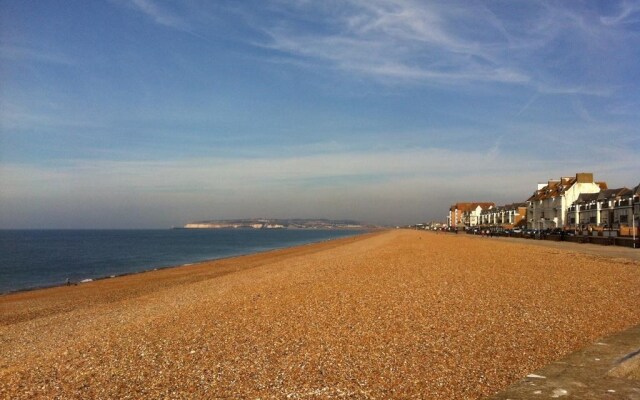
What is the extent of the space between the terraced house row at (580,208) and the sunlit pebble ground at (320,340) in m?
44.8

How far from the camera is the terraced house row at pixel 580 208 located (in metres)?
65.1

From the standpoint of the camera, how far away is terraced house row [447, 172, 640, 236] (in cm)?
6512

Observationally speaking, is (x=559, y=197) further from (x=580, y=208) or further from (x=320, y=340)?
(x=320, y=340)

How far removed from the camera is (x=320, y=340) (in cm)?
877

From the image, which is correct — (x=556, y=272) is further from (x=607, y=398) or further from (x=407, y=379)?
(x=607, y=398)

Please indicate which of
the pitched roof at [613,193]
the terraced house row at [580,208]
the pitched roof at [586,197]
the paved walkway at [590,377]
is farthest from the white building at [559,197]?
the paved walkway at [590,377]

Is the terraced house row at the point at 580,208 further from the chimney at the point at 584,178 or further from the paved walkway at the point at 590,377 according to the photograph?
the paved walkway at the point at 590,377

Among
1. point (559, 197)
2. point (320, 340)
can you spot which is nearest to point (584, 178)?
point (559, 197)

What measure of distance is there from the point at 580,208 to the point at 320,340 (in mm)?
83170

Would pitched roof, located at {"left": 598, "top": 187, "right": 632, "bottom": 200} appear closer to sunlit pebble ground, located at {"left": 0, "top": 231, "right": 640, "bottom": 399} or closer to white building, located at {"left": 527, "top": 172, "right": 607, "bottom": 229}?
white building, located at {"left": 527, "top": 172, "right": 607, "bottom": 229}

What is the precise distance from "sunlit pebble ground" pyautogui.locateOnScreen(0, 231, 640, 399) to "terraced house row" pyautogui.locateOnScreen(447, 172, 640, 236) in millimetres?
44804

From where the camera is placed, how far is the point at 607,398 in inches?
139

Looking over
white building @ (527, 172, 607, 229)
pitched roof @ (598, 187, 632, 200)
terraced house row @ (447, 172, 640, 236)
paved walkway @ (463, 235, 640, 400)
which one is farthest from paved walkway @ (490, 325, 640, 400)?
white building @ (527, 172, 607, 229)

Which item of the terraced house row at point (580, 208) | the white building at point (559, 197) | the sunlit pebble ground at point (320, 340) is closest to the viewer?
the sunlit pebble ground at point (320, 340)
